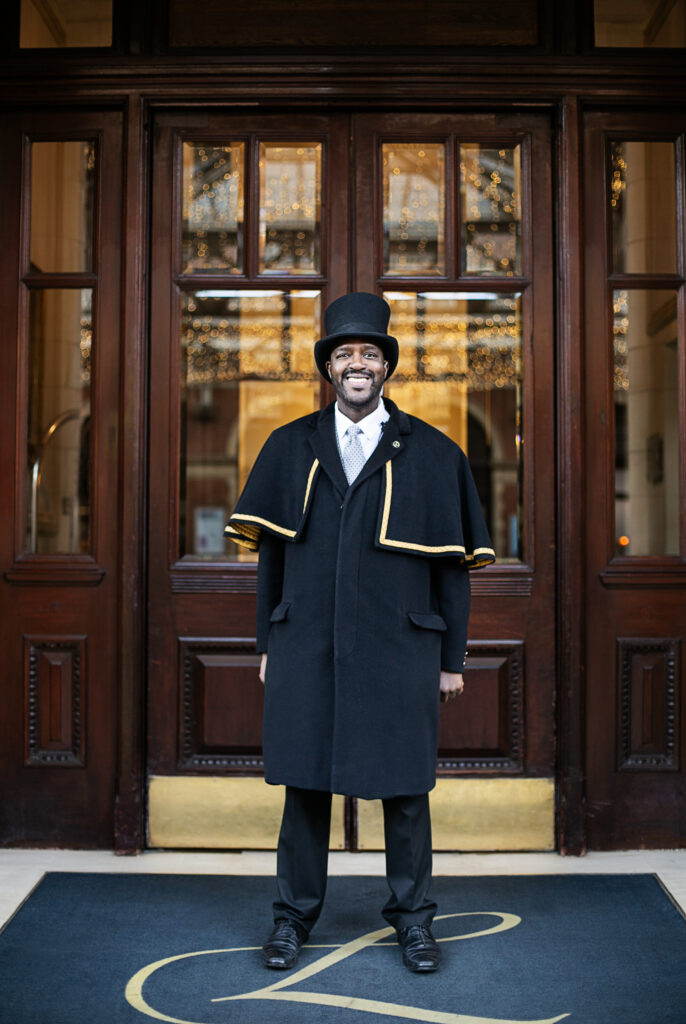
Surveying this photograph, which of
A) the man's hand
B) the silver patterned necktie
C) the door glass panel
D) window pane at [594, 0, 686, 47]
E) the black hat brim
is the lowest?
the man's hand

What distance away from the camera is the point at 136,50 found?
3.75 m

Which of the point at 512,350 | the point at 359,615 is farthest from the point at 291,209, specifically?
the point at 359,615

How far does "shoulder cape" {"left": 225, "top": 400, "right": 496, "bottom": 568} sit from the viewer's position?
2.74 meters

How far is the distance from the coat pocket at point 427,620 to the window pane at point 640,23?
2351 mm

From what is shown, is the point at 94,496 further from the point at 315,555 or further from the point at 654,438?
the point at 654,438

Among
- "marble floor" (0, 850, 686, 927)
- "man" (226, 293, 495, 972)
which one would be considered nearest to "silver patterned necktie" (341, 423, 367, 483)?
"man" (226, 293, 495, 972)

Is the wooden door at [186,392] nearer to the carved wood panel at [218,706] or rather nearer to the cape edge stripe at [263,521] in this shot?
the carved wood panel at [218,706]

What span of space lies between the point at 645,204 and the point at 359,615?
216cm

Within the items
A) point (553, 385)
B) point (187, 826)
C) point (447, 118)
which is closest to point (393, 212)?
point (447, 118)

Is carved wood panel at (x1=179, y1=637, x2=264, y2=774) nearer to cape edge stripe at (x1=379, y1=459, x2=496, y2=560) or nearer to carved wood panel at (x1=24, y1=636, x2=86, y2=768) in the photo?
carved wood panel at (x1=24, y1=636, x2=86, y2=768)

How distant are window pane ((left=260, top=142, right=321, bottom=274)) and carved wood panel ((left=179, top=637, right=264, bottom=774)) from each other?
4.80 ft

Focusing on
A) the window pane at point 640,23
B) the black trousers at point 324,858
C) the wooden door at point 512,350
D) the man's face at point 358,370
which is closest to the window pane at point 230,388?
the wooden door at point 512,350

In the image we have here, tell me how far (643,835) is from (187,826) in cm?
167

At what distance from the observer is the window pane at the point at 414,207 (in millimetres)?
3854
